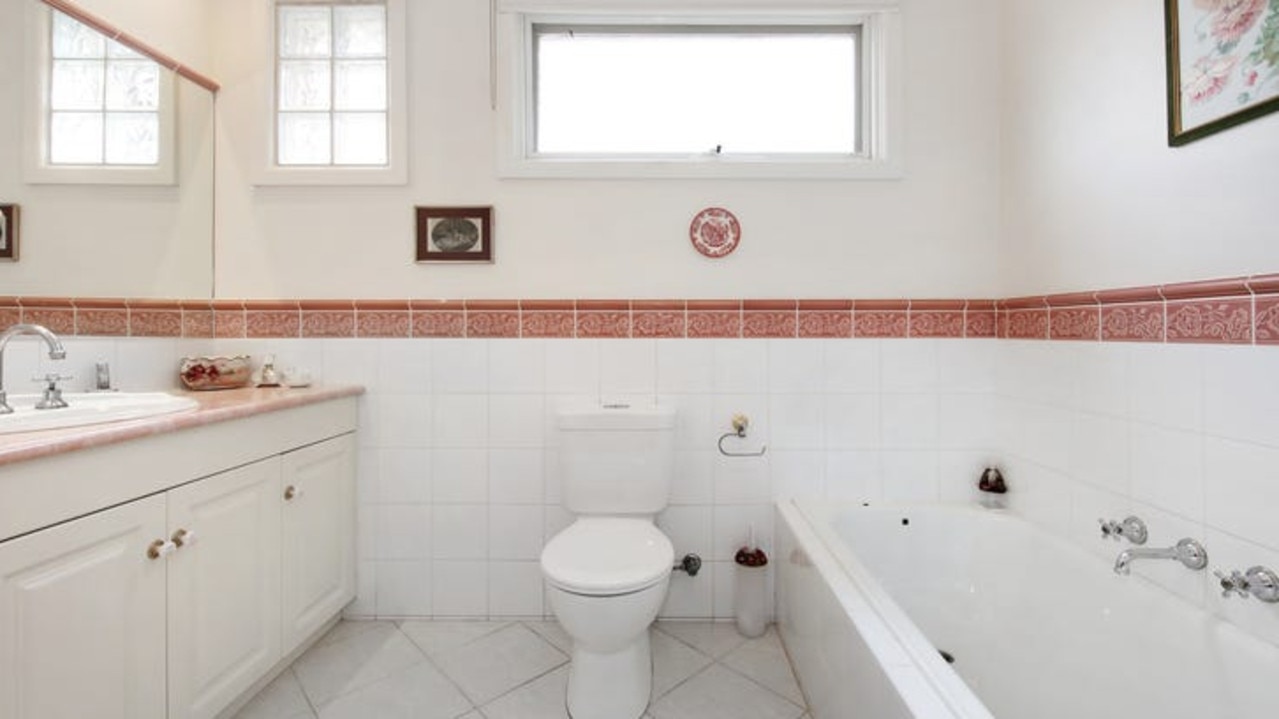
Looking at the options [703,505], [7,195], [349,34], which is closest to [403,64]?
[349,34]

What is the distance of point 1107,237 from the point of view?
147cm

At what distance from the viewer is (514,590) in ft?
6.40

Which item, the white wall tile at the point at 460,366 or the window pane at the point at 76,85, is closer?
the window pane at the point at 76,85

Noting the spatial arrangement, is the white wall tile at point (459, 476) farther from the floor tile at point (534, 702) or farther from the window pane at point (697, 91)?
the window pane at point (697, 91)

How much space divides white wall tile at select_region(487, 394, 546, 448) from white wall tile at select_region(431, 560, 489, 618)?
467 millimetres

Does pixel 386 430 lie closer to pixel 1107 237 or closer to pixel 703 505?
pixel 703 505

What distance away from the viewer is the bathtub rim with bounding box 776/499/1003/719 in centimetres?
83

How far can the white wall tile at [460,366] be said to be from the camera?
6.39 ft

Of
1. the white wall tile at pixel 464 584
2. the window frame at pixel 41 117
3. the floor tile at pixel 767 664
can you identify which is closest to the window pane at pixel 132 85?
the window frame at pixel 41 117

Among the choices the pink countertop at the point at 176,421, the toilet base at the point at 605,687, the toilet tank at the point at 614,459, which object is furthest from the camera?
the toilet tank at the point at 614,459

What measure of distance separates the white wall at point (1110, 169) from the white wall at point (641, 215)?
137 mm

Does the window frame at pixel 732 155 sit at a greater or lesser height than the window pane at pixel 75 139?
greater

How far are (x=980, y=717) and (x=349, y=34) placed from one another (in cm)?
269

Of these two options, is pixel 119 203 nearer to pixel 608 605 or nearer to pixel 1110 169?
pixel 608 605
